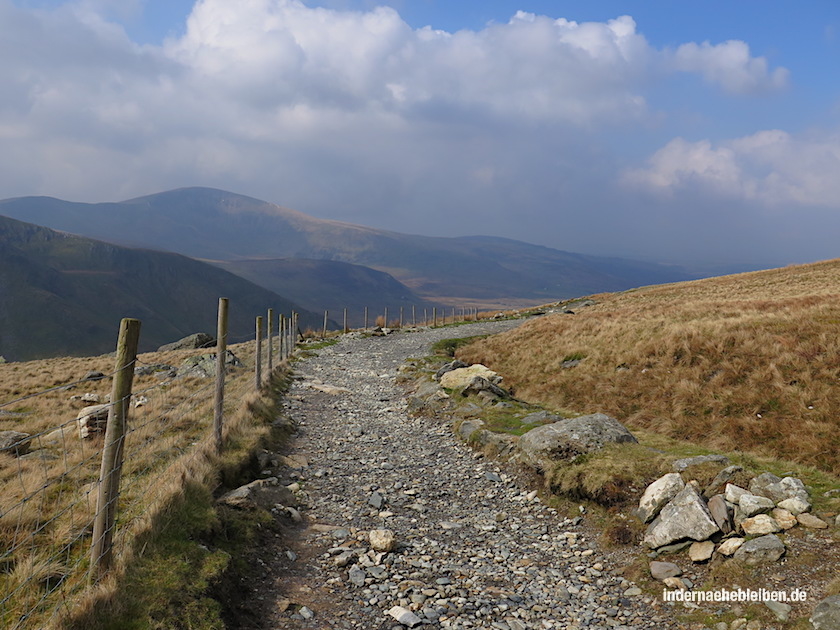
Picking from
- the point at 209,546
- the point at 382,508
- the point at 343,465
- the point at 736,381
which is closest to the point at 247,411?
the point at 343,465

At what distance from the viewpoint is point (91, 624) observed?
5.31 meters

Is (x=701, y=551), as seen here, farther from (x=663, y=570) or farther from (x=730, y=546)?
(x=663, y=570)

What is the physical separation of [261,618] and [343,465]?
22.2 feet

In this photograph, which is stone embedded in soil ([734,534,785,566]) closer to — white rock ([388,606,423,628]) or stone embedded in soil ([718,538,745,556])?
stone embedded in soil ([718,538,745,556])

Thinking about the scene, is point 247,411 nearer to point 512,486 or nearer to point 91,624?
point 512,486

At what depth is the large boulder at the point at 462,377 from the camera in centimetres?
2089

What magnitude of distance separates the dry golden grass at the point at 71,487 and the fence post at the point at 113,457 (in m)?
0.22

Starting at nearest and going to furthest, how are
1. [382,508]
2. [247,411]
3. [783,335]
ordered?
1. [382,508]
2. [247,411]
3. [783,335]

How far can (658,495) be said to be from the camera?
8906 mm

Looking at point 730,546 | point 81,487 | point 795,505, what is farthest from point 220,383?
point 795,505

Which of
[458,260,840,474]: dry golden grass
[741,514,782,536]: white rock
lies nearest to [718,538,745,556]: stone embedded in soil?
[741,514,782,536]: white rock

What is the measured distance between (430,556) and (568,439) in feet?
15.3

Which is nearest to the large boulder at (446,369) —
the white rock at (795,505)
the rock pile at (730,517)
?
the rock pile at (730,517)

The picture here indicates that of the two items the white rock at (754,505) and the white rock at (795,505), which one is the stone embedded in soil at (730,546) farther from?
the white rock at (795,505)
